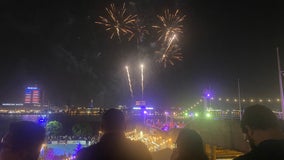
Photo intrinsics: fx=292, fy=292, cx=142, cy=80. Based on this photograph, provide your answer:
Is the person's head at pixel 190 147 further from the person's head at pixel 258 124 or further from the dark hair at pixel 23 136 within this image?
the dark hair at pixel 23 136

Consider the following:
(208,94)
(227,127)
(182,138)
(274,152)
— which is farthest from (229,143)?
(274,152)

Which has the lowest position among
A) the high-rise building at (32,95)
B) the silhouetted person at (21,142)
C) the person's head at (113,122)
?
the silhouetted person at (21,142)

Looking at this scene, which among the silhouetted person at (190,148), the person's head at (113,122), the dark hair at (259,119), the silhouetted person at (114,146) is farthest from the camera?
the silhouetted person at (190,148)

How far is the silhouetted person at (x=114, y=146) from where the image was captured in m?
3.41

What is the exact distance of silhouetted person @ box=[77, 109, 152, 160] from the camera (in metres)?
3.41

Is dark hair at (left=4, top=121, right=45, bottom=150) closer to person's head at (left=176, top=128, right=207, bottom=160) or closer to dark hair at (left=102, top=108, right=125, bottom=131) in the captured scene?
dark hair at (left=102, top=108, right=125, bottom=131)

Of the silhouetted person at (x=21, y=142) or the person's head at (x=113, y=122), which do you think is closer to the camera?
the silhouetted person at (x=21, y=142)

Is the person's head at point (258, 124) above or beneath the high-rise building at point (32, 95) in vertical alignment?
beneath

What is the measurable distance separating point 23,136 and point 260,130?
2.25 meters

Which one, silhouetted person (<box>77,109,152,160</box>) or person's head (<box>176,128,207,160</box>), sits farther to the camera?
person's head (<box>176,128,207,160</box>)

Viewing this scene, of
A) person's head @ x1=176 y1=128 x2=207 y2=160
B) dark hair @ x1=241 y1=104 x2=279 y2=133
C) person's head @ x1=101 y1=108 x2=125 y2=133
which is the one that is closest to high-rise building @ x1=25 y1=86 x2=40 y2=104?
person's head @ x1=101 y1=108 x2=125 y2=133

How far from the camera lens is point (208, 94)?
29266 mm

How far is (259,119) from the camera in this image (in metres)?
2.85

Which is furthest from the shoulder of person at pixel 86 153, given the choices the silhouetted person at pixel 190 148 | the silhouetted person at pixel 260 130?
the silhouetted person at pixel 260 130
